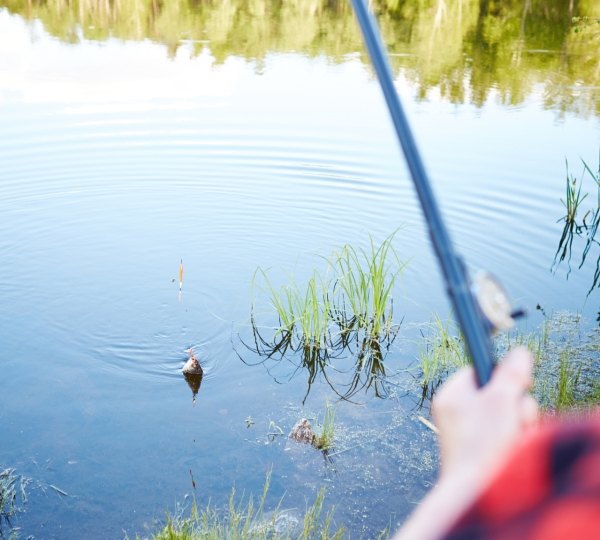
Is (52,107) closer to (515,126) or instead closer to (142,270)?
(142,270)

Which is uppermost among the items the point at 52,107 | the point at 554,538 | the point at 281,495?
the point at 554,538

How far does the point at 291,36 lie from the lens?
19.6 metres

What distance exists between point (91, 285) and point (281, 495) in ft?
10.2

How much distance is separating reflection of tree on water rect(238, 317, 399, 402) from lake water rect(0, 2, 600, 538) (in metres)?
0.07

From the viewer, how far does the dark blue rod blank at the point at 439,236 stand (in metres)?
0.72

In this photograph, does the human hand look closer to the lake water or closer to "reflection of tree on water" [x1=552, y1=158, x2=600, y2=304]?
the lake water

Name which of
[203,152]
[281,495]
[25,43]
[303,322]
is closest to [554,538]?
[281,495]

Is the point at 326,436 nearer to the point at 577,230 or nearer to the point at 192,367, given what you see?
the point at 192,367

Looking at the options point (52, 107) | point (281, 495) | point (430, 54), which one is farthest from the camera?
point (430, 54)

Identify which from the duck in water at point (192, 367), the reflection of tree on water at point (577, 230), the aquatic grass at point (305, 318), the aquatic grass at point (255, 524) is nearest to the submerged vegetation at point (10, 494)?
the aquatic grass at point (255, 524)

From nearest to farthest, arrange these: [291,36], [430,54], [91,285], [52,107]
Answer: [91,285]
[52,107]
[430,54]
[291,36]

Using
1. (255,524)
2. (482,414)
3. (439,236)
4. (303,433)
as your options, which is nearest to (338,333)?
(303,433)

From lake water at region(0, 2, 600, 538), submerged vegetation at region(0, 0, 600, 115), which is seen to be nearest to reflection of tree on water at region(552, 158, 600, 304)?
lake water at region(0, 2, 600, 538)

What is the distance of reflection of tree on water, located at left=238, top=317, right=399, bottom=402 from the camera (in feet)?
16.4
